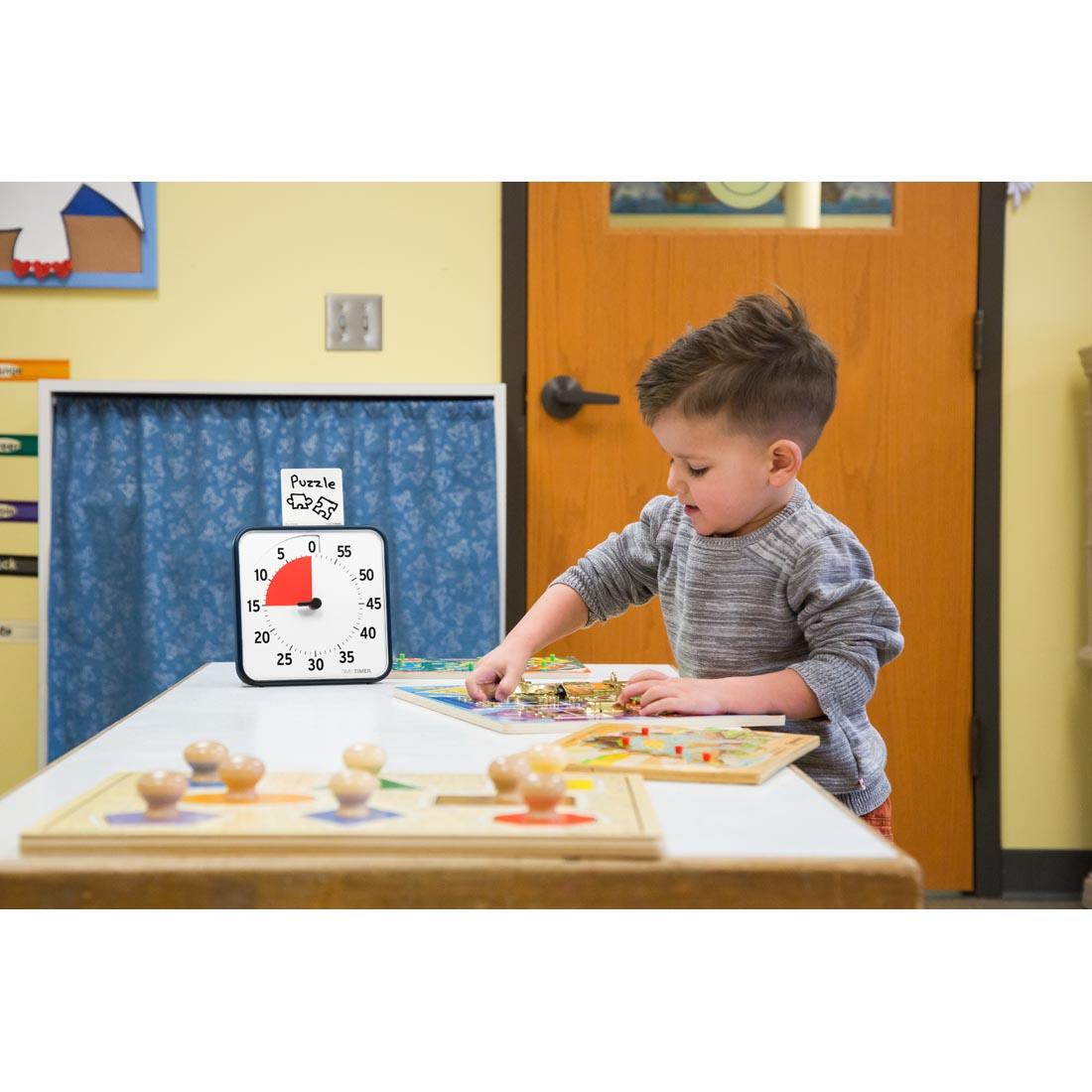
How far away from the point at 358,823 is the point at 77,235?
7.35 feet

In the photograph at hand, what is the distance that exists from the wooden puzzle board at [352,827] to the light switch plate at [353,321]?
195 centimetres

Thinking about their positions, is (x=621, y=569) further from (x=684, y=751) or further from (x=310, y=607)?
(x=684, y=751)

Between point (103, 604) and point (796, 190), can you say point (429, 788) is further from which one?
point (796, 190)

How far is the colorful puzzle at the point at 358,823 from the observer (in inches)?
25.7

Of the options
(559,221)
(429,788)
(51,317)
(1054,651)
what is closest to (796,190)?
(559,221)

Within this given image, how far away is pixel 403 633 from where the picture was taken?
2410 mm

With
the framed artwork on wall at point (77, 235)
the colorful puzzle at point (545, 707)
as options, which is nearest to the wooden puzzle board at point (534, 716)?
the colorful puzzle at point (545, 707)

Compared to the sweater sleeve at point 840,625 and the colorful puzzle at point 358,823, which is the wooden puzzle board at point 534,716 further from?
the colorful puzzle at point 358,823

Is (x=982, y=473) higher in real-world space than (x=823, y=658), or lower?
higher

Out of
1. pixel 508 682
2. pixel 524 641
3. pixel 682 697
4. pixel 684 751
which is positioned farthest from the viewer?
pixel 524 641

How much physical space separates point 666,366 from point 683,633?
0.31 m

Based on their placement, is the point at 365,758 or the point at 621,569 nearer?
the point at 365,758

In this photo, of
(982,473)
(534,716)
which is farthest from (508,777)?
(982,473)

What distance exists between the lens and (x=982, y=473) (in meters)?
2.63
